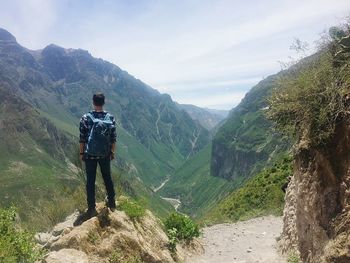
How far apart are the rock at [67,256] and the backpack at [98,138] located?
2.57 metres

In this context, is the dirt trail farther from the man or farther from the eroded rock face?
the man

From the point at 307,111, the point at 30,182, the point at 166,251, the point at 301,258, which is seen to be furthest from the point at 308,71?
the point at 30,182

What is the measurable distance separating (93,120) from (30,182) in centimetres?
19811

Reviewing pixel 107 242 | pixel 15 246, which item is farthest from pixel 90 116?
pixel 15 246

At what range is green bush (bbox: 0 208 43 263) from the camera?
9317 mm

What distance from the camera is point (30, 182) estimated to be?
19938 cm

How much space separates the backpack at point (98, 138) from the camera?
11836 millimetres

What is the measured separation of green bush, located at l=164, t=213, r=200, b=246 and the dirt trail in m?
0.85

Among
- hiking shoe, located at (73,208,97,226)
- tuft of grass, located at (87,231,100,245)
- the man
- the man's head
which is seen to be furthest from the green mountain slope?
the man's head

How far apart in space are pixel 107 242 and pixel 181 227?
5.64m

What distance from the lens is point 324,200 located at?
408 inches

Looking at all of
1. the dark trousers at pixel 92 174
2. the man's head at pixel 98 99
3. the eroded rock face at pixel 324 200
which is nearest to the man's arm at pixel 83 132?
the dark trousers at pixel 92 174

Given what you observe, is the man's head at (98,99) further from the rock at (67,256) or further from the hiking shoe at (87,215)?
the rock at (67,256)

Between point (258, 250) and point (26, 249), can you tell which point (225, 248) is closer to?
point (258, 250)
